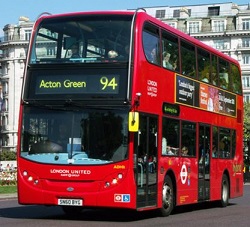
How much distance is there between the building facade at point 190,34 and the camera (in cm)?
11362

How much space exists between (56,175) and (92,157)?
2.96ft

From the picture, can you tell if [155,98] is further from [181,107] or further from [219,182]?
[219,182]

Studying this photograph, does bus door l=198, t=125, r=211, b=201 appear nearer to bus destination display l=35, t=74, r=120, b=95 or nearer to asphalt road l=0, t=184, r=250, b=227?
asphalt road l=0, t=184, r=250, b=227

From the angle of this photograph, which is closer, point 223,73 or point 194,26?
point 223,73

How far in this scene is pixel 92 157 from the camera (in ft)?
55.3

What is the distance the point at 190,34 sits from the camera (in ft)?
382

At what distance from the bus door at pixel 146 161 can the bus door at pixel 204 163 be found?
3745mm

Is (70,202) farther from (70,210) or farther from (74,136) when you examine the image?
(70,210)

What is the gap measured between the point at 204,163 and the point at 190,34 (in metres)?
95.6

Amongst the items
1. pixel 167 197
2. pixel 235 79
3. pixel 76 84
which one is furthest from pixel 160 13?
pixel 76 84

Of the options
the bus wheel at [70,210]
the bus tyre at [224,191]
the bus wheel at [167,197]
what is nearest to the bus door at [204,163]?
the bus tyre at [224,191]

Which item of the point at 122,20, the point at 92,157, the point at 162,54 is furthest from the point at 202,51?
the point at 92,157

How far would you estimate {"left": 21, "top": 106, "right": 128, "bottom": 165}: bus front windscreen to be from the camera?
55.2 feet

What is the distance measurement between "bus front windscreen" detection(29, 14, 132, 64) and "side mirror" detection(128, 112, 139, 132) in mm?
1263
